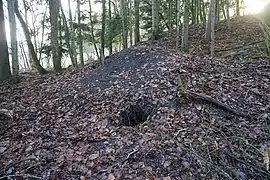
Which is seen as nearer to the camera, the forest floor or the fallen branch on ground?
the forest floor

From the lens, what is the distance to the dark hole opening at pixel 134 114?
226 inches

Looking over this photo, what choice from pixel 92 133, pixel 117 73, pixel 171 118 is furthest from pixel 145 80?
pixel 92 133

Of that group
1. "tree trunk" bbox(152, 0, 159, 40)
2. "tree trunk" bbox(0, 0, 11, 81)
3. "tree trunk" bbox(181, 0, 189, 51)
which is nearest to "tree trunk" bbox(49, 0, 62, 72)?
"tree trunk" bbox(0, 0, 11, 81)

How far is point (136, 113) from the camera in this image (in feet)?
19.4

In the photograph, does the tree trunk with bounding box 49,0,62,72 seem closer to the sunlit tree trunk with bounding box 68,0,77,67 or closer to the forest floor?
the sunlit tree trunk with bounding box 68,0,77,67

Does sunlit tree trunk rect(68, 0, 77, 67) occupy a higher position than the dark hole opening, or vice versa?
sunlit tree trunk rect(68, 0, 77, 67)

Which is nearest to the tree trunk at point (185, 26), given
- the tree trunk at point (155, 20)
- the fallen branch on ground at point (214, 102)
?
the tree trunk at point (155, 20)

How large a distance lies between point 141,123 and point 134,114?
0.41 m

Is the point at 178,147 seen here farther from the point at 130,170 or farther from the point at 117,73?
the point at 117,73

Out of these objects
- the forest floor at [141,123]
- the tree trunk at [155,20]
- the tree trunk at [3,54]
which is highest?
the tree trunk at [155,20]

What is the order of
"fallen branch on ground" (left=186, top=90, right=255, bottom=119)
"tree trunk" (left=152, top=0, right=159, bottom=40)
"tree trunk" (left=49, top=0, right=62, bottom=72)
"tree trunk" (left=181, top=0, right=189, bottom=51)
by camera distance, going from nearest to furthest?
1. "fallen branch on ground" (left=186, top=90, right=255, bottom=119)
2. "tree trunk" (left=181, top=0, right=189, bottom=51)
3. "tree trunk" (left=49, top=0, right=62, bottom=72)
4. "tree trunk" (left=152, top=0, right=159, bottom=40)

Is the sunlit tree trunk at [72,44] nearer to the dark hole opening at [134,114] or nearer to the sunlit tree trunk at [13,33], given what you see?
the sunlit tree trunk at [13,33]

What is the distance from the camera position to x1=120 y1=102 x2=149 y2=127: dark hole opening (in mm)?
5734

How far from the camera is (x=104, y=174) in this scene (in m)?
4.24
